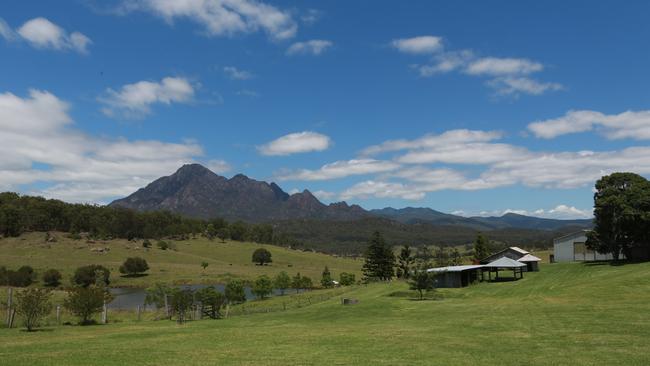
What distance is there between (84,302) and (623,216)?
185 feet

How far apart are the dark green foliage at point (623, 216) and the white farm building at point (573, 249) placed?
1398cm

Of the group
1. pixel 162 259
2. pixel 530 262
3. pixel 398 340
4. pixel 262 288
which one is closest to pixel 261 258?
pixel 162 259

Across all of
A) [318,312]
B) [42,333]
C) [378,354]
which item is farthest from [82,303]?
[378,354]

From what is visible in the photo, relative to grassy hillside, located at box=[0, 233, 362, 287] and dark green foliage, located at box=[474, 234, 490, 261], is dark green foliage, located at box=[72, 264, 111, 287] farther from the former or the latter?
dark green foliage, located at box=[474, 234, 490, 261]

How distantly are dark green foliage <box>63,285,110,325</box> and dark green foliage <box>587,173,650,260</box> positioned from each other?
5517cm

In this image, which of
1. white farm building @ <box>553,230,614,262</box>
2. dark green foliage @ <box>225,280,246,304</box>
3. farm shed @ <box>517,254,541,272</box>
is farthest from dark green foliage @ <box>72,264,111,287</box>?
white farm building @ <box>553,230,614,262</box>

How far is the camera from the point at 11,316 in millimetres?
29734

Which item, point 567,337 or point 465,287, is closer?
point 567,337

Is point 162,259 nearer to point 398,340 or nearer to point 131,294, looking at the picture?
point 131,294

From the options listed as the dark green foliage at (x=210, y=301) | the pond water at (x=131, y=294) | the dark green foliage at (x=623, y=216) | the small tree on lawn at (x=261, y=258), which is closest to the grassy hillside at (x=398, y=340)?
the dark green foliage at (x=210, y=301)

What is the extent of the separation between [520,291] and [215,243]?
145m

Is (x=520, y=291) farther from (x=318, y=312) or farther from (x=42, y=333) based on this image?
(x=42, y=333)

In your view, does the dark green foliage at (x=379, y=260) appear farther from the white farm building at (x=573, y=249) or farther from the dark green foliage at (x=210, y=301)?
the dark green foliage at (x=210, y=301)

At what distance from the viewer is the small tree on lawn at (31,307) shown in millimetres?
27719
